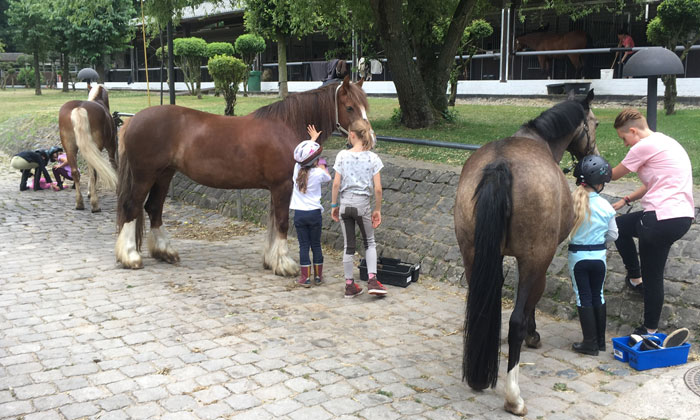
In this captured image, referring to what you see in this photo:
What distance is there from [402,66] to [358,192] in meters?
6.42

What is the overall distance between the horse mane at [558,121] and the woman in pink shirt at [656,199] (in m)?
0.38

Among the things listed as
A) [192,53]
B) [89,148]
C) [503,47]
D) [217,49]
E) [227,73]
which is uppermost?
[217,49]

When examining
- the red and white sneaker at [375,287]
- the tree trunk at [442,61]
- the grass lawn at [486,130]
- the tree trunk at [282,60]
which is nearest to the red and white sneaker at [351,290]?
the red and white sneaker at [375,287]

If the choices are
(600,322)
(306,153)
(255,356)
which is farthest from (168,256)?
(600,322)

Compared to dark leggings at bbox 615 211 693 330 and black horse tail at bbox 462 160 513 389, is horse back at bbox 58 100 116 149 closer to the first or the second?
black horse tail at bbox 462 160 513 389

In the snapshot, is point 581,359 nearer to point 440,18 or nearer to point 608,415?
point 608,415

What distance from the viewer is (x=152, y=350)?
15.9 ft

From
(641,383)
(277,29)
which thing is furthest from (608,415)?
(277,29)

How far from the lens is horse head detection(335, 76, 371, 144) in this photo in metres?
6.82

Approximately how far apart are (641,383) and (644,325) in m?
0.74

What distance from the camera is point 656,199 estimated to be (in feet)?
15.7

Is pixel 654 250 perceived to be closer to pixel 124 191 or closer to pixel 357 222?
pixel 357 222

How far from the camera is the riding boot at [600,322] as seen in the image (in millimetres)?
4912

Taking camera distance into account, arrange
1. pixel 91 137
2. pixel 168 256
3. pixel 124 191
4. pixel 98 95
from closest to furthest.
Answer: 1. pixel 124 191
2. pixel 168 256
3. pixel 91 137
4. pixel 98 95
